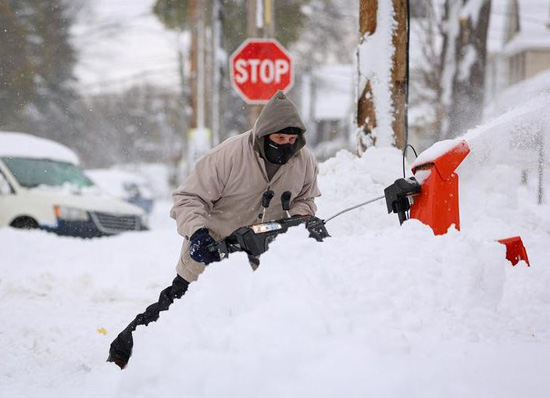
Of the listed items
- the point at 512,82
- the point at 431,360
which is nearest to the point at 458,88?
the point at 431,360

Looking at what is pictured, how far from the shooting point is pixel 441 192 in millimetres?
3932

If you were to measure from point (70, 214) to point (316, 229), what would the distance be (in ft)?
25.9

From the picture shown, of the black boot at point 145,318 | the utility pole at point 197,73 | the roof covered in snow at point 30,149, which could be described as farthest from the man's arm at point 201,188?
the utility pole at point 197,73

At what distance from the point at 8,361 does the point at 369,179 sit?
3.65 meters

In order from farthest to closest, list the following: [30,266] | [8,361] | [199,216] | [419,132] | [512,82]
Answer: [512,82] < [419,132] < [30,266] < [8,361] < [199,216]

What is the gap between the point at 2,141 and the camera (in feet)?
39.2

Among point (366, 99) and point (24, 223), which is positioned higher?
point (366, 99)

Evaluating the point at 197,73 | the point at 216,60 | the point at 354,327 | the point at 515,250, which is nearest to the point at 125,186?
the point at 197,73

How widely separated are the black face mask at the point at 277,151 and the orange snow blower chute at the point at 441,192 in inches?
30.7

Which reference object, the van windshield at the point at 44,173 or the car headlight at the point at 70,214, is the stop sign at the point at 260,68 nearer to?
the car headlight at the point at 70,214

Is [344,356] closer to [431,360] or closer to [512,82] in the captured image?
[431,360]

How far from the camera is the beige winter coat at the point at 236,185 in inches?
152

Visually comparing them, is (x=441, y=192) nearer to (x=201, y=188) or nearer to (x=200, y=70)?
(x=201, y=188)

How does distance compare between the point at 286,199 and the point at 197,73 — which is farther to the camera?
the point at 197,73
